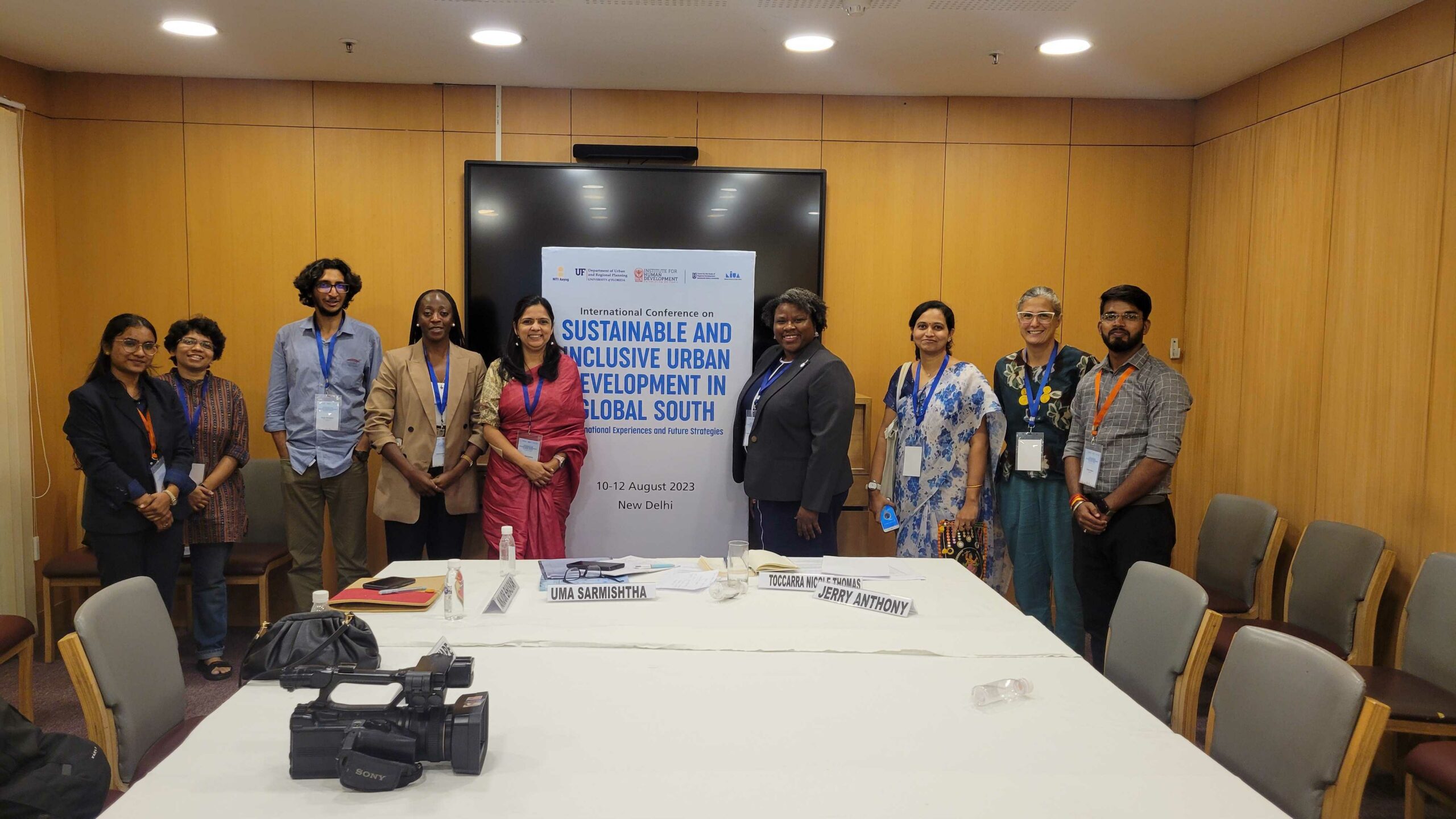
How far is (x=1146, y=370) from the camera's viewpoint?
11.8 ft

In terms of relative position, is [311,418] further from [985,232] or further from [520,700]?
[985,232]

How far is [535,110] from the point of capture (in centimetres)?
487

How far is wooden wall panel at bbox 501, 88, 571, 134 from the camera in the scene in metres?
4.86

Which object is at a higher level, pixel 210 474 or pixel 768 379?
pixel 768 379

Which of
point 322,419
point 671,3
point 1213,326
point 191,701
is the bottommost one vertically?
point 191,701

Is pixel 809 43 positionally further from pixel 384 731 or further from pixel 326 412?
pixel 384 731

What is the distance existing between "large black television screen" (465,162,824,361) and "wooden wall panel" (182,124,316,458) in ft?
3.29

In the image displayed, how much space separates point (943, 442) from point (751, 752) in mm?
2473

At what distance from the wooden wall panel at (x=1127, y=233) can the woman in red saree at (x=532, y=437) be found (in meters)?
2.95

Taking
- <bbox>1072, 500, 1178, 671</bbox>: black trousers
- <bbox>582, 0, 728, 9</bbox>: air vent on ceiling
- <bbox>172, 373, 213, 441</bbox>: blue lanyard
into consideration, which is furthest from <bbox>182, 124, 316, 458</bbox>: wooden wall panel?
<bbox>1072, 500, 1178, 671</bbox>: black trousers

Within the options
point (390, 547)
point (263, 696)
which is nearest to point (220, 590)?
point (390, 547)

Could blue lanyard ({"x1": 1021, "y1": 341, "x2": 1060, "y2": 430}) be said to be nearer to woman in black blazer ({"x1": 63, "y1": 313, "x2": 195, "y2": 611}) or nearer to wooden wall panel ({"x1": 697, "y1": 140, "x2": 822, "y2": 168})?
wooden wall panel ({"x1": 697, "y1": 140, "x2": 822, "y2": 168})

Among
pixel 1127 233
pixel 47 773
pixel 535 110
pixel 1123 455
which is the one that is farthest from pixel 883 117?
pixel 47 773

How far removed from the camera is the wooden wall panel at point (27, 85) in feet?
14.4
